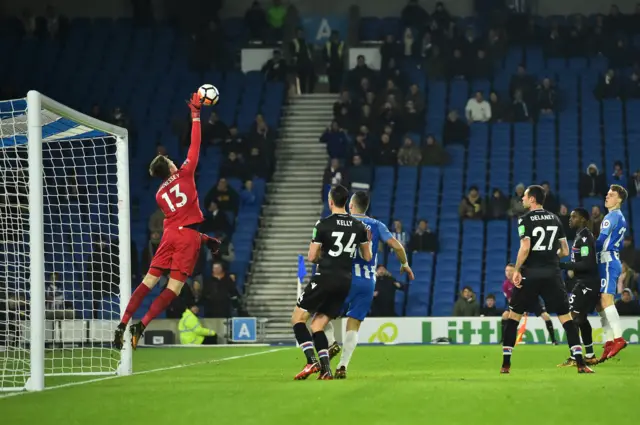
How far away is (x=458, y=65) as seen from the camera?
34.6 meters

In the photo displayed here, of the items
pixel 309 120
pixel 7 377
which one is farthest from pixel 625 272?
pixel 7 377

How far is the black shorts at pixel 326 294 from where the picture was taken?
12508mm

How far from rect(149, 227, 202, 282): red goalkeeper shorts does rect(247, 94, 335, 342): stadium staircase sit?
15.1 metres

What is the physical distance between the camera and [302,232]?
32.2 metres

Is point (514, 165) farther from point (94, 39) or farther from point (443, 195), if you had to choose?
point (94, 39)

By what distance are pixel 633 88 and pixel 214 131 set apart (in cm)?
1181

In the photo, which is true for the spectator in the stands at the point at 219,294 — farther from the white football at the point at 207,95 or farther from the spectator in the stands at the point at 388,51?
the white football at the point at 207,95

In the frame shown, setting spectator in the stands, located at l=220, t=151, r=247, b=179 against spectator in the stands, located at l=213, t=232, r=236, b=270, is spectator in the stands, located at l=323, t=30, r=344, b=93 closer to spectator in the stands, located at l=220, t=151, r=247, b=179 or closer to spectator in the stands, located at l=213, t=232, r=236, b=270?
spectator in the stands, located at l=220, t=151, r=247, b=179

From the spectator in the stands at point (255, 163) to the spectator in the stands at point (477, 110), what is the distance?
19.4ft

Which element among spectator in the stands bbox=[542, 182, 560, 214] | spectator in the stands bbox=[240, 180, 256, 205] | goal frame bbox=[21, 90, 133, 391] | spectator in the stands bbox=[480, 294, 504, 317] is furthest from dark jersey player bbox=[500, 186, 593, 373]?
spectator in the stands bbox=[240, 180, 256, 205]

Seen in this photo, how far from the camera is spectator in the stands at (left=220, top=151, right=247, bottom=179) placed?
32.3 m

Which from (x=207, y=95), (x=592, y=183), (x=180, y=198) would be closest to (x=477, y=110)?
(x=592, y=183)

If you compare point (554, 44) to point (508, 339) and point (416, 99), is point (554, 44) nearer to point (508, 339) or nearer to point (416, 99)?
point (416, 99)

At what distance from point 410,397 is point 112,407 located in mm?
2455
